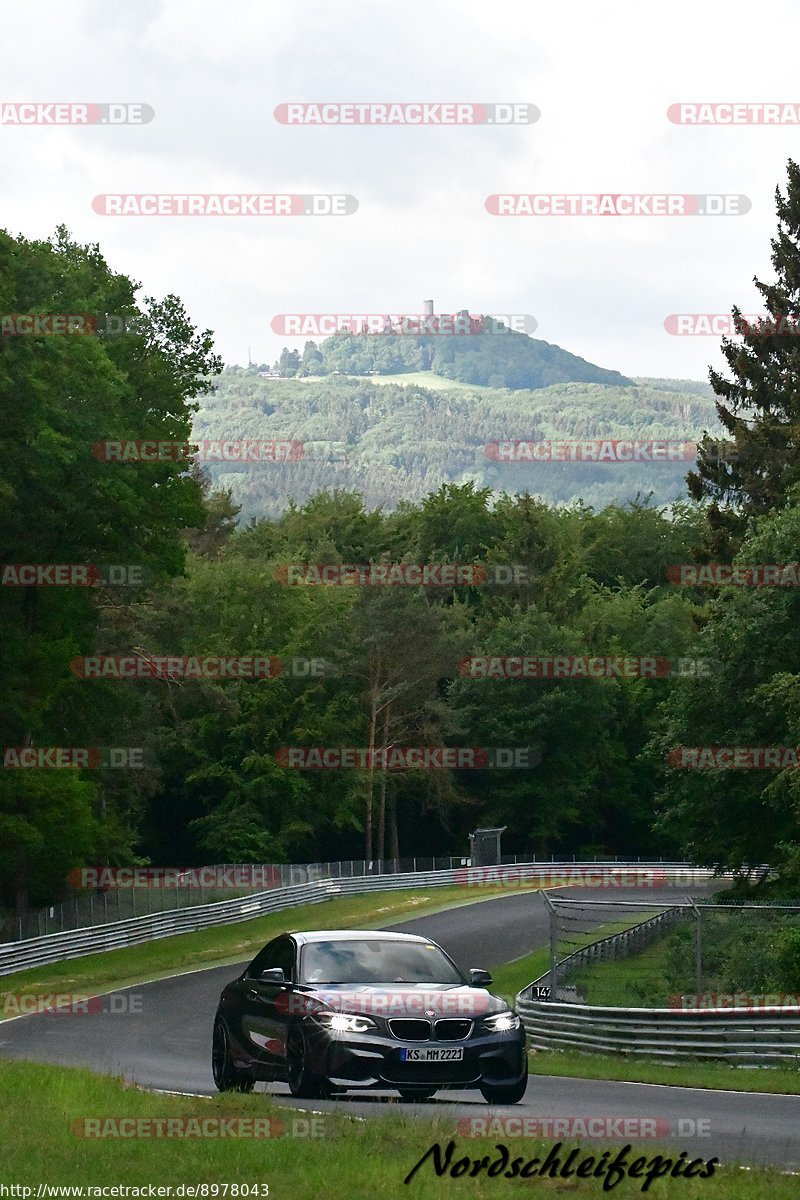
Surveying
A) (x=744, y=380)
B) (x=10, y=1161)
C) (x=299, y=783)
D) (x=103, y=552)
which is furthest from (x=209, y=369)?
(x=10, y=1161)

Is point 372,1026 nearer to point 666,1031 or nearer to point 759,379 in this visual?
point 666,1031

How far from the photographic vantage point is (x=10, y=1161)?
10.3m

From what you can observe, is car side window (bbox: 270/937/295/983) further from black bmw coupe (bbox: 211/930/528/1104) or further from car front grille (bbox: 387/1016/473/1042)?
car front grille (bbox: 387/1016/473/1042)

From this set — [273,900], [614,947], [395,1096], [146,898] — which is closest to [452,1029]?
[395,1096]

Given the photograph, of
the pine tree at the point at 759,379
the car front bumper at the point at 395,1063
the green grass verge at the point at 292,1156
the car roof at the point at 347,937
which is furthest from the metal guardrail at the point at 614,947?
the pine tree at the point at 759,379

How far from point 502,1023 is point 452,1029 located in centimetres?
48

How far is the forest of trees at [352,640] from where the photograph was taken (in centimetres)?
4381

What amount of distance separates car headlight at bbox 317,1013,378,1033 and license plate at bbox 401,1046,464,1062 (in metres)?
0.34

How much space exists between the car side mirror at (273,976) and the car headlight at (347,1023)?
1011mm

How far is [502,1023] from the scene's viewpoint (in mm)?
14281

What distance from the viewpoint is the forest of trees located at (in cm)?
4381

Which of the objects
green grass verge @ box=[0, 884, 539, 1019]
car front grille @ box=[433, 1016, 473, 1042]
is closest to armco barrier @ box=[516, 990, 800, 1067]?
car front grille @ box=[433, 1016, 473, 1042]

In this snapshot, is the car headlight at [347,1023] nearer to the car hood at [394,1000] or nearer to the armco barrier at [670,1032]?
the car hood at [394,1000]

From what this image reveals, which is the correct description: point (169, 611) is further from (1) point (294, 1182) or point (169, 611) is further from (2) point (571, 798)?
(1) point (294, 1182)
